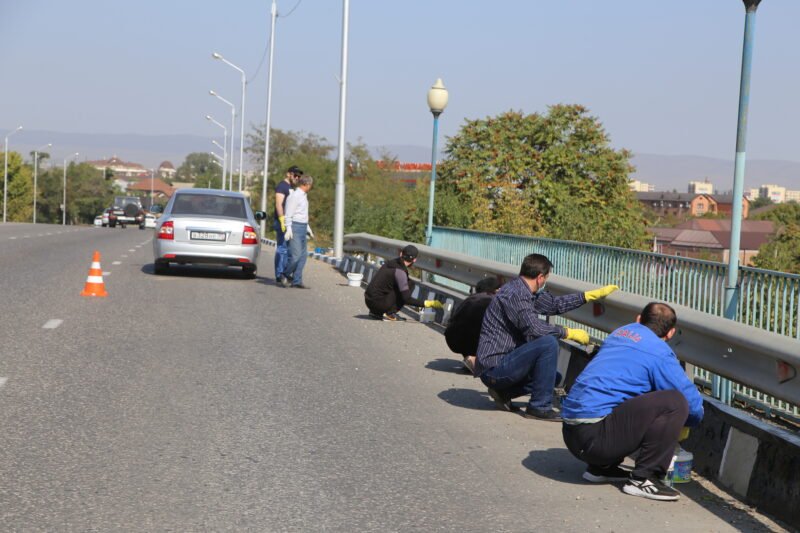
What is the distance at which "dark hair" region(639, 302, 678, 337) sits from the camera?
6.55 meters

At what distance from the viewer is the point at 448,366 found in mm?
11039

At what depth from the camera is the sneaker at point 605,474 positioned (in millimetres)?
6543

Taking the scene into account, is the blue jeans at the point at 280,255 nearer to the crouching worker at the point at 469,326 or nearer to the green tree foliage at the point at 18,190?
the crouching worker at the point at 469,326

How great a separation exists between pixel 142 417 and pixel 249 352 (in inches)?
137

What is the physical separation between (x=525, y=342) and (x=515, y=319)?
27cm

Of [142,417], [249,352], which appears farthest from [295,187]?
[142,417]

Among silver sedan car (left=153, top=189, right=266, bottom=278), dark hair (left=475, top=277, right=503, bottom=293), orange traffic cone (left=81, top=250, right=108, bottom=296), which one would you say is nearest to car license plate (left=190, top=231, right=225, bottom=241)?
silver sedan car (left=153, top=189, right=266, bottom=278)

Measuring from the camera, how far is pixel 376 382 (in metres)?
9.76

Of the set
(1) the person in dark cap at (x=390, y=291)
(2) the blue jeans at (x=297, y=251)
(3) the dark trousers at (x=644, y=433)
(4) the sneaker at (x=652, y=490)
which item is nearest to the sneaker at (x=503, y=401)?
(3) the dark trousers at (x=644, y=433)

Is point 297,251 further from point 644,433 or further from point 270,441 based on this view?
point 644,433

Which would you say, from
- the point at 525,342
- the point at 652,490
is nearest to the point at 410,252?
the point at 525,342

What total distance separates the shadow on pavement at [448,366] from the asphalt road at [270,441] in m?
0.05

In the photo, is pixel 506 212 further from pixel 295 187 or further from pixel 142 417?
pixel 142 417

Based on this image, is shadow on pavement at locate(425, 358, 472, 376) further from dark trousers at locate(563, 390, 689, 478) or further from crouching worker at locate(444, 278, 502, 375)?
dark trousers at locate(563, 390, 689, 478)
